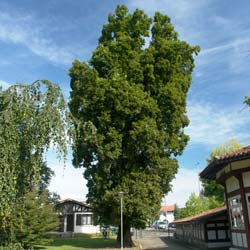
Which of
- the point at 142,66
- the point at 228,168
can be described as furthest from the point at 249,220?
the point at 142,66

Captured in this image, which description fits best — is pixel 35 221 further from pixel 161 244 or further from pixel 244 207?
pixel 161 244

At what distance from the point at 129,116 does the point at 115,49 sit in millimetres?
5659

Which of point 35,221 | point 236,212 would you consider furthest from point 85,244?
point 236,212

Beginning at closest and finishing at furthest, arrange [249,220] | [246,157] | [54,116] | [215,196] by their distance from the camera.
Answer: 1. [54,116]
2. [246,157]
3. [249,220]
4. [215,196]

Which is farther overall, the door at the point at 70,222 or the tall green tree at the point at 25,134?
the door at the point at 70,222

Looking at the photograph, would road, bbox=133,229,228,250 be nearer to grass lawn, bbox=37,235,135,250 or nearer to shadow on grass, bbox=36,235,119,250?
shadow on grass, bbox=36,235,119,250

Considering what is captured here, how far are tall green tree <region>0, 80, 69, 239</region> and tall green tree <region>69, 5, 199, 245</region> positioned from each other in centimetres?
1195

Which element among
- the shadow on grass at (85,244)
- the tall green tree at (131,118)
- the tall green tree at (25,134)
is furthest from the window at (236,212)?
the shadow on grass at (85,244)

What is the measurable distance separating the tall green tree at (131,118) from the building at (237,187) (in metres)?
6.96

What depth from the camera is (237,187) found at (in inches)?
577

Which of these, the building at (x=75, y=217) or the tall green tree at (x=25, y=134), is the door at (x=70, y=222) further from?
the tall green tree at (x=25, y=134)

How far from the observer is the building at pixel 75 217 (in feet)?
142

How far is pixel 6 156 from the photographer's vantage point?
8.52 meters

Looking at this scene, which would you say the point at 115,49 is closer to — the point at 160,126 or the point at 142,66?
the point at 142,66
